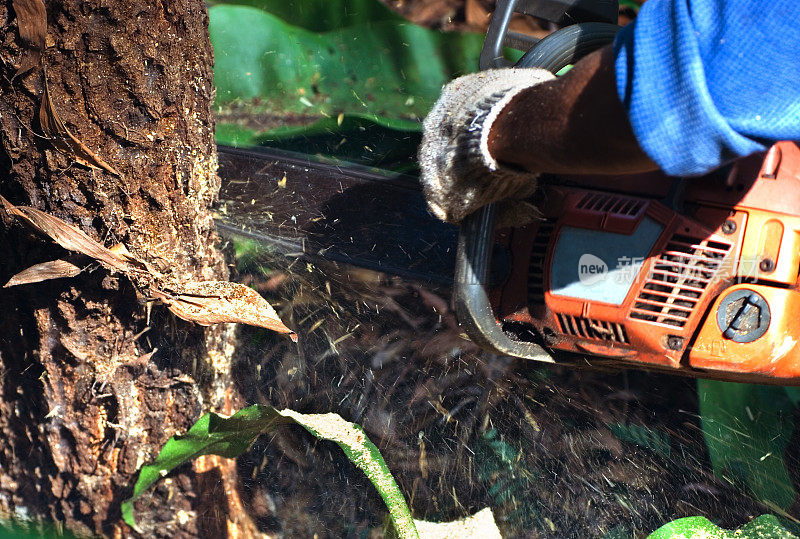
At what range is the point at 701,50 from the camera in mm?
898

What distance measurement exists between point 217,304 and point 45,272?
16.3 inches

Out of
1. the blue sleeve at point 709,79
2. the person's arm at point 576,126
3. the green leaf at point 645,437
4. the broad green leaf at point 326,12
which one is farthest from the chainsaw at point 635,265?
the broad green leaf at point 326,12

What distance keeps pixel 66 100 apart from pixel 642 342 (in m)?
1.38

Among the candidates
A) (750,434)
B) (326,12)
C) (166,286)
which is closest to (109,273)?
(166,286)

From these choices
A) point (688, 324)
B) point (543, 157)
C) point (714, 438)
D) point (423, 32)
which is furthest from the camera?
point (423, 32)

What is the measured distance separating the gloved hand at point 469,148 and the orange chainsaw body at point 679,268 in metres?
0.18

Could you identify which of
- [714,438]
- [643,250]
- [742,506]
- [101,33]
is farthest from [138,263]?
[742,506]

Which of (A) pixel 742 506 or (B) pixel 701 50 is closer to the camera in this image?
(B) pixel 701 50

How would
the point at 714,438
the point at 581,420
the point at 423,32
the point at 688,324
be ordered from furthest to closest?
the point at 423,32
the point at 581,420
the point at 714,438
the point at 688,324

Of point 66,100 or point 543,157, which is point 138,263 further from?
point 543,157

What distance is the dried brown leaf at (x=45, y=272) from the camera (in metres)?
1.64

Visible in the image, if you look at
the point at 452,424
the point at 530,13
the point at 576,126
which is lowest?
the point at 452,424

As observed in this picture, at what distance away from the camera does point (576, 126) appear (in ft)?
3.45

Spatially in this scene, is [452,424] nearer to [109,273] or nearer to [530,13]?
[109,273]
